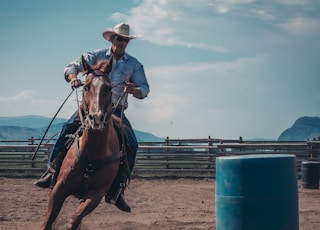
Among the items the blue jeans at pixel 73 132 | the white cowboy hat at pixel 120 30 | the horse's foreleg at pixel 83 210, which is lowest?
the horse's foreleg at pixel 83 210

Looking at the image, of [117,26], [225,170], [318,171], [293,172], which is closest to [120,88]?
[117,26]

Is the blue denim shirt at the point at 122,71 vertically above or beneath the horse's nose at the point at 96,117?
above

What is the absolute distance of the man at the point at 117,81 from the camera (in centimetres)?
679

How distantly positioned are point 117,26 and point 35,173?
15.4 metres

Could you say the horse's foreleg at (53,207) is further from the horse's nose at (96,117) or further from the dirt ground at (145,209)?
the dirt ground at (145,209)

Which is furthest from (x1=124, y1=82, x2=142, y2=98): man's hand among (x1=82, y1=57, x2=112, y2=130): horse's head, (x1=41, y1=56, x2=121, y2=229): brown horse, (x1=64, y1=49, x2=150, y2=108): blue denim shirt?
(x1=82, y1=57, x2=112, y2=130): horse's head

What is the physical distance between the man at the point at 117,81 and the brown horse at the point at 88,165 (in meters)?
0.27

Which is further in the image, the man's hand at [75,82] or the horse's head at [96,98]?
the man's hand at [75,82]

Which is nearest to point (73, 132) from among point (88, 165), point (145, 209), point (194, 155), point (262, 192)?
point (88, 165)

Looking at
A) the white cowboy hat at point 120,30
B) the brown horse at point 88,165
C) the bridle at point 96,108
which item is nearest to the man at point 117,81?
the white cowboy hat at point 120,30

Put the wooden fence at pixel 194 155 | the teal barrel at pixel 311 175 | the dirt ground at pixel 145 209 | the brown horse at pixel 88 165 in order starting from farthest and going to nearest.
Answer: the wooden fence at pixel 194 155 < the teal barrel at pixel 311 175 < the dirt ground at pixel 145 209 < the brown horse at pixel 88 165

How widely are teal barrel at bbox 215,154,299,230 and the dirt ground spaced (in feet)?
8.87

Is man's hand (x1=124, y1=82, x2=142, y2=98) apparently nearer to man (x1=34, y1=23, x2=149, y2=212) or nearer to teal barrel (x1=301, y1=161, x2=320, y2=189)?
man (x1=34, y1=23, x2=149, y2=212)

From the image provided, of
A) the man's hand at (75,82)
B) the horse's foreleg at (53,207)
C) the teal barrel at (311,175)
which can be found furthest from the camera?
the teal barrel at (311,175)
